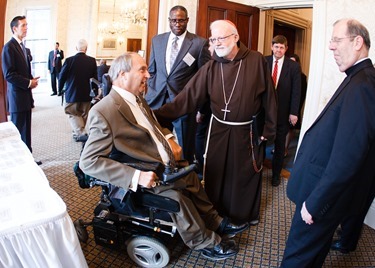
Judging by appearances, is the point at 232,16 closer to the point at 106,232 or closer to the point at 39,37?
the point at 106,232

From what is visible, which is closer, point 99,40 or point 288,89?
point 288,89

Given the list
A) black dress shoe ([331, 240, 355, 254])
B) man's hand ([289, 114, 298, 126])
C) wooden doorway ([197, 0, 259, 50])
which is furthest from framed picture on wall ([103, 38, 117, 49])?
black dress shoe ([331, 240, 355, 254])

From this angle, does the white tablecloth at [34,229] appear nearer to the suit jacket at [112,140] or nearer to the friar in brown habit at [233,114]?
the suit jacket at [112,140]

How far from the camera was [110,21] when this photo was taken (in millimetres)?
9969

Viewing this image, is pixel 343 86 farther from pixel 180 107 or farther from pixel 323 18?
pixel 323 18

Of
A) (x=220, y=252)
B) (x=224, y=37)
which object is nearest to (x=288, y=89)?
(x=224, y=37)

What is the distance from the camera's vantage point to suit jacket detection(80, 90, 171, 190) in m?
1.69

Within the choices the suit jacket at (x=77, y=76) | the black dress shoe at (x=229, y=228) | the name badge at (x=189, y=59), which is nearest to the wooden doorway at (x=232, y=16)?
the name badge at (x=189, y=59)

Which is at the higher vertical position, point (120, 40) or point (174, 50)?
point (120, 40)

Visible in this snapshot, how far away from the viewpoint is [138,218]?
1928 mm

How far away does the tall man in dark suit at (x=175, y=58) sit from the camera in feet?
9.59

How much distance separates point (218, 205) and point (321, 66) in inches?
70.4

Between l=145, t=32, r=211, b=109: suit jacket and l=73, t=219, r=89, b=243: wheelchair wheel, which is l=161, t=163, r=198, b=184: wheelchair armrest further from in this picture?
l=145, t=32, r=211, b=109: suit jacket

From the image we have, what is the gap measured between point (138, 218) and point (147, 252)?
0.72ft
